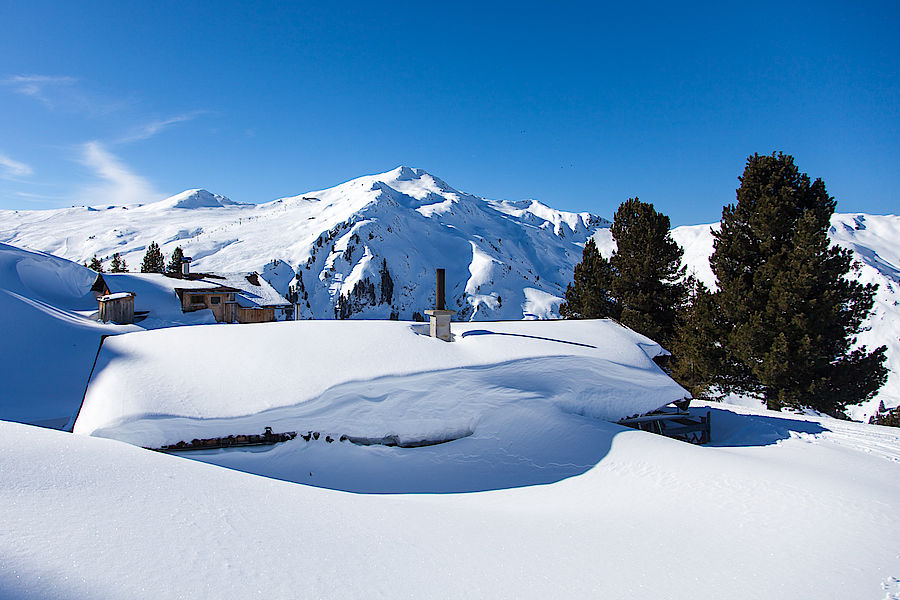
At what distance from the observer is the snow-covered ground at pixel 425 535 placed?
3.28m

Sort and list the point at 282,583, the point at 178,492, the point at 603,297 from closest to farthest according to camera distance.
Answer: the point at 282,583 → the point at 178,492 → the point at 603,297

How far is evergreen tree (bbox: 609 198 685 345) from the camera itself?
24281mm

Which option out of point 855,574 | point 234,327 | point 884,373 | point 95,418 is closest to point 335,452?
point 95,418

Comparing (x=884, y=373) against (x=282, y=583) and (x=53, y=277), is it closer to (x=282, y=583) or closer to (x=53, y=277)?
(x=282, y=583)

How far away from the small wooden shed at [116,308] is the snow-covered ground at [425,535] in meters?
22.7

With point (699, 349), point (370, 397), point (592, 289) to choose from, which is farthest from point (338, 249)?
point (370, 397)

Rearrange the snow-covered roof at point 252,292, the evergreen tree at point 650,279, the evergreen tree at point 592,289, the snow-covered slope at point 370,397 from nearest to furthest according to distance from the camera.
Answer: the snow-covered slope at point 370,397 < the evergreen tree at point 650,279 < the evergreen tree at point 592,289 < the snow-covered roof at point 252,292

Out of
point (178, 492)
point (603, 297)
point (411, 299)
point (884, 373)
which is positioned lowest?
point (178, 492)

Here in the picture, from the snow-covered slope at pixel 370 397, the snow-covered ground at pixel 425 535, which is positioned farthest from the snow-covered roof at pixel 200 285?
the snow-covered ground at pixel 425 535

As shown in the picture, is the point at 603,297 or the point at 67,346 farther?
the point at 603,297

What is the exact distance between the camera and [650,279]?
80.9 ft

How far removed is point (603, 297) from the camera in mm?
26719

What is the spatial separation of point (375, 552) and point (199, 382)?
21.8 ft

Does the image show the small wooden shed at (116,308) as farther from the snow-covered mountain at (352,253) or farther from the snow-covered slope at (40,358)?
the snow-covered mountain at (352,253)
